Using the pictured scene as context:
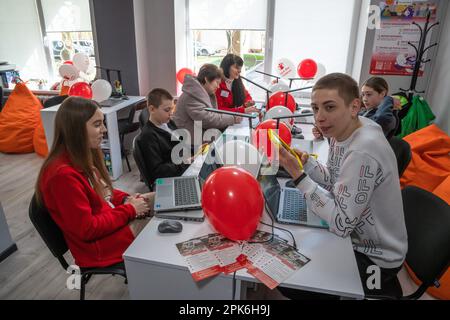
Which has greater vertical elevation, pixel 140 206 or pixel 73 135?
pixel 73 135

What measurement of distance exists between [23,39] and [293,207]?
5.16 meters

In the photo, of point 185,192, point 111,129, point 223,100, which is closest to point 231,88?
point 223,100

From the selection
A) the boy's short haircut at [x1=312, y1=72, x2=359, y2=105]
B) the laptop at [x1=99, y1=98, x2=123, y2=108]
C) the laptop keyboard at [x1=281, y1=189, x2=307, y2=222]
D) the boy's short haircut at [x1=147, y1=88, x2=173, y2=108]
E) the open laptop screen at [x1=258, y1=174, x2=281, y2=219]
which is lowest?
the laptop keyboard at [x1=281, y1=189, x2=307, y2=222]

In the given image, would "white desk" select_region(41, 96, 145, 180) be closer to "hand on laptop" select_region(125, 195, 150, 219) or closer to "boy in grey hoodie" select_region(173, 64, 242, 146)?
"boy in grey hoodie" select_region(173, 64, 242, 146)

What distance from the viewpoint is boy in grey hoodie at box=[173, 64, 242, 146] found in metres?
2.46

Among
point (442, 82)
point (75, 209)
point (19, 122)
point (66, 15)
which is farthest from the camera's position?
point (66, 15)

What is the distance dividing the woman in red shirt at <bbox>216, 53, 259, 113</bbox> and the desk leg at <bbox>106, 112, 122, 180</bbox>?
1.10 meters

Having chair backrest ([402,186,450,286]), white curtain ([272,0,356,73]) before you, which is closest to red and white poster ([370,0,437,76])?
white curtain ([272,0,356,73])

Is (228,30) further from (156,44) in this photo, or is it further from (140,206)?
(140,206)

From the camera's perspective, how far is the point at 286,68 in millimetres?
3662

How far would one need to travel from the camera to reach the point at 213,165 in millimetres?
1494

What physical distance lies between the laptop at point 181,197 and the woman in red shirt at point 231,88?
1610 millimetres

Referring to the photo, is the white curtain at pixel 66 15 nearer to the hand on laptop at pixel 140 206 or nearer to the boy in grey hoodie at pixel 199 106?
the boy in grey hoodie at pixel 199 106
